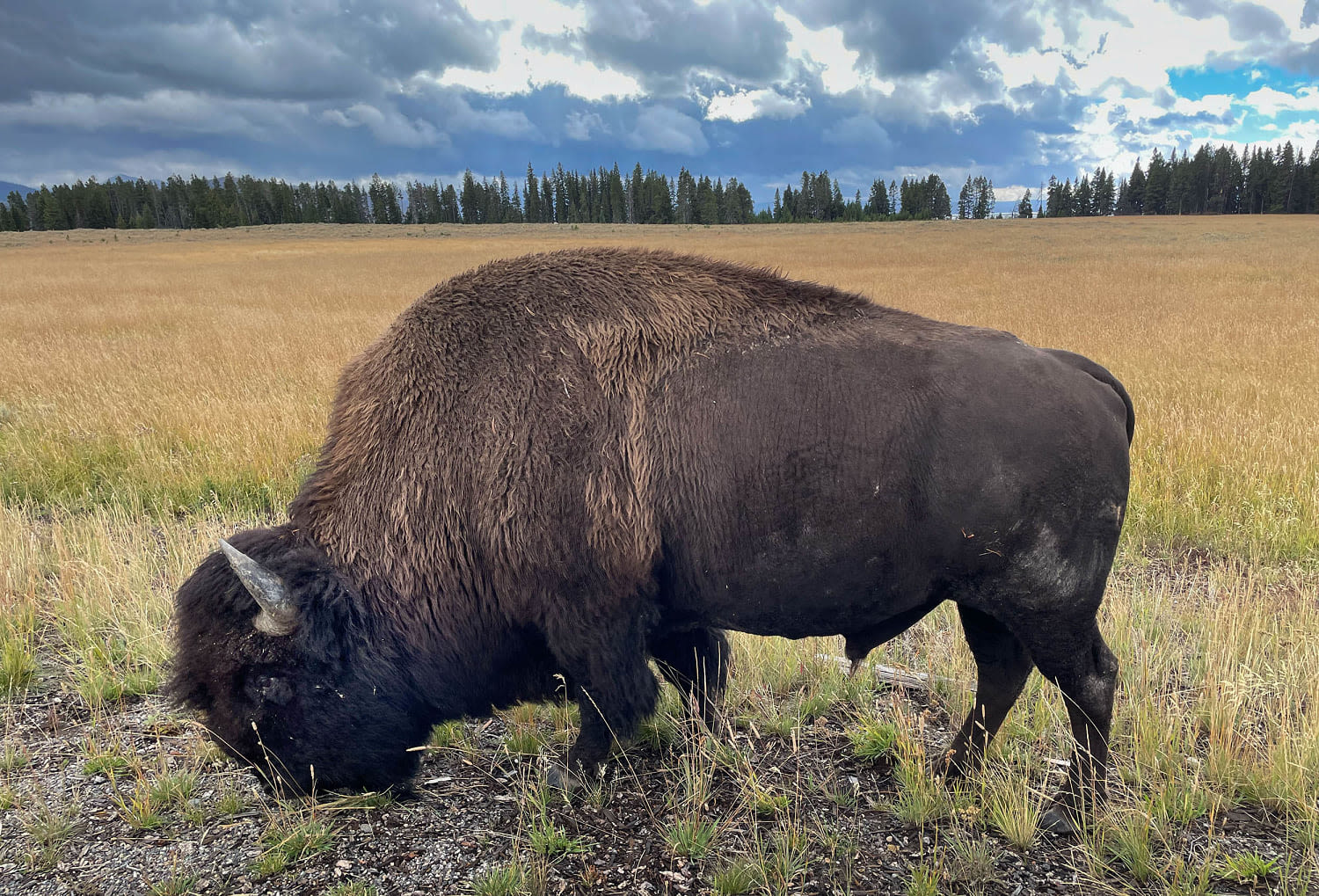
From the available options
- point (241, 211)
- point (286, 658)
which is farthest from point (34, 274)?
point (241, 211)

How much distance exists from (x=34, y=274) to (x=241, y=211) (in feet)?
295

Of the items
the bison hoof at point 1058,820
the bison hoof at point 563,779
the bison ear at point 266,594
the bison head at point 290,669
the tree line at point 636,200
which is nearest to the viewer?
the bison ear at point 266,594

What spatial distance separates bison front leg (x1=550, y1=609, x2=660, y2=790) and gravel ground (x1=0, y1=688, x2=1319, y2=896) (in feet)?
1.34

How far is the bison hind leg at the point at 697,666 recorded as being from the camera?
3562mm

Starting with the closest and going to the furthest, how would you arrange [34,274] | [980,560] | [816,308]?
[980,560] < [816,308] < [34,274]

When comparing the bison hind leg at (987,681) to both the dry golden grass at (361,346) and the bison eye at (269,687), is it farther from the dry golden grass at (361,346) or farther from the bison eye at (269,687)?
the dry golden grass at (361,346)

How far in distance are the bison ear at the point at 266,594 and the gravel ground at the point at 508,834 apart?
87 cm

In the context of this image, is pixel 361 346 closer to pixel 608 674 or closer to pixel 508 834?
pixel 508 834

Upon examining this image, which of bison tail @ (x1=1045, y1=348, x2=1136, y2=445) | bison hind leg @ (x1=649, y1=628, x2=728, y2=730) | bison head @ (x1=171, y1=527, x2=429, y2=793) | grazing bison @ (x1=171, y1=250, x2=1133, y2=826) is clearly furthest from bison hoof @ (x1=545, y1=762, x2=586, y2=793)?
bison tail @ (x1=1045, y1=348, x2=1136, y2=445)

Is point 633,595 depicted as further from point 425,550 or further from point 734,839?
point 734,839

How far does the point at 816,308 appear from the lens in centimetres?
298

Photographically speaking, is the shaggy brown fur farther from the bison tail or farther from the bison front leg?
the bison tail

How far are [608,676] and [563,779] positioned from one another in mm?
787

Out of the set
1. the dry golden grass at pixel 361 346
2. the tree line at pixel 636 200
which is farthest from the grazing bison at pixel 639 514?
Answer: the tree line at pixel 636 200
